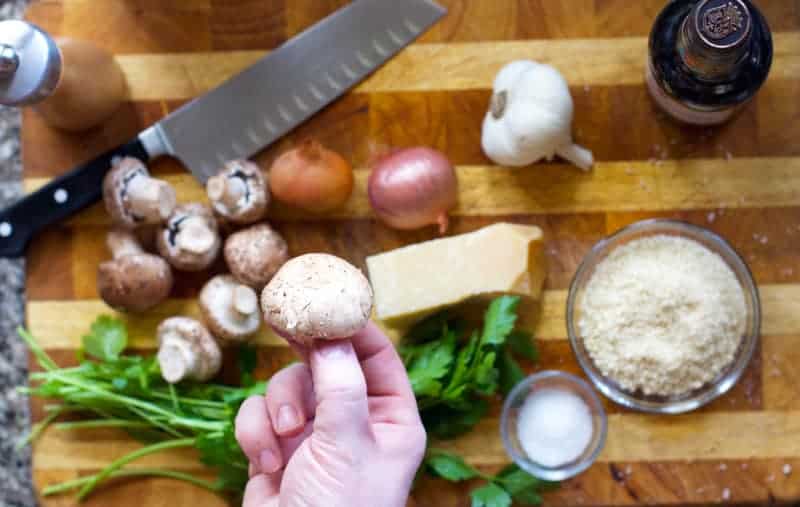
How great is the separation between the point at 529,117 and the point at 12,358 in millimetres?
1110

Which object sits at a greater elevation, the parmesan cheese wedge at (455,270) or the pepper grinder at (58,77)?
the pepper grinder at (58,77)

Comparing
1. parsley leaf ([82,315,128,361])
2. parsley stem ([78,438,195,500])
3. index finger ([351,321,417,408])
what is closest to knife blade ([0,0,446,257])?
parsley leaf ([82,315,128,361])

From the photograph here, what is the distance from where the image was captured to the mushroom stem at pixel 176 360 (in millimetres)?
1451

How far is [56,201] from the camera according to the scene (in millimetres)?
1513

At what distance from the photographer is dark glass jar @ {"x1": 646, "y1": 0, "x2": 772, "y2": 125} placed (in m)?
1.21

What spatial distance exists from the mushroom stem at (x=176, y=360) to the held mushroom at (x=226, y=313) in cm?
6

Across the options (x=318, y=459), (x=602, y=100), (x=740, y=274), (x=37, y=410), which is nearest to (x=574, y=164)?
(x=602, y=100)

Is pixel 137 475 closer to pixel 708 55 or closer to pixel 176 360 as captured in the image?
pixel 176 360

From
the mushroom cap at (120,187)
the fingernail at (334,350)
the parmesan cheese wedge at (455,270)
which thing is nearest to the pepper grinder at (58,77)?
the mushroom cap at (120,187)

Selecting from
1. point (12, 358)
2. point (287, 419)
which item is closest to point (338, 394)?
point (287, 419)

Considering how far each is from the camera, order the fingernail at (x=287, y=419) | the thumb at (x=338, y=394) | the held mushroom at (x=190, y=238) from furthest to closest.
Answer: the held mushroom at (x=190, y=238) < the fingernail at (x=287, y=419) < the thumb at (x=338, y=394)

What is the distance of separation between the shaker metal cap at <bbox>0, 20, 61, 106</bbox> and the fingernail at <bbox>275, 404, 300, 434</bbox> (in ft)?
2.13

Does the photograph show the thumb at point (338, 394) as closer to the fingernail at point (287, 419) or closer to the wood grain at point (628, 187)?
the fingernail at point (287, 419)

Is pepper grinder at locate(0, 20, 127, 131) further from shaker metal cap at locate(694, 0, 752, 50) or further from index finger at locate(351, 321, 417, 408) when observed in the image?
shaker metal cap at locate(694, 0, 752, 50)
